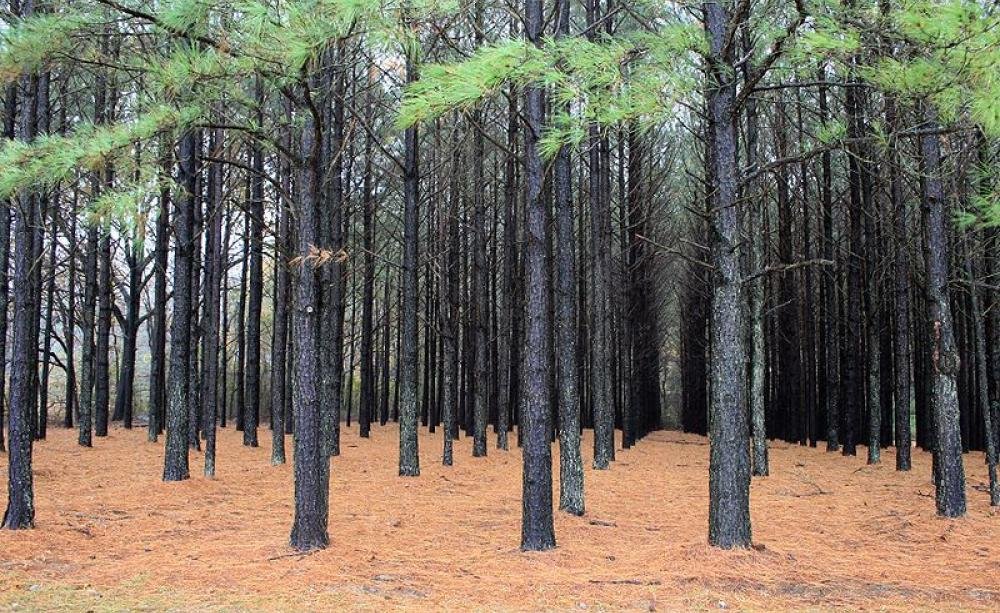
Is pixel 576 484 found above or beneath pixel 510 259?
beneath

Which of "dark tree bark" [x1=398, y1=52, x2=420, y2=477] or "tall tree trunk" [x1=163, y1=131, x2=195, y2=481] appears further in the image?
"dark tree bark" [x1=398, y1=52, x2=420, y2=477]

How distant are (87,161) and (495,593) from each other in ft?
14.3

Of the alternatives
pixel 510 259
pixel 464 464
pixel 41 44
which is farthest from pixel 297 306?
pixel 510 259

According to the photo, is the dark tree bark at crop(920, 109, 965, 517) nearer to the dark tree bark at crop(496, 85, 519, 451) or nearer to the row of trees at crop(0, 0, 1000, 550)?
the row of trees at crop(0, 0, 1000, 550)

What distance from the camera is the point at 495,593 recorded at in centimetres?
514

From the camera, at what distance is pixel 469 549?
6582 millimetres

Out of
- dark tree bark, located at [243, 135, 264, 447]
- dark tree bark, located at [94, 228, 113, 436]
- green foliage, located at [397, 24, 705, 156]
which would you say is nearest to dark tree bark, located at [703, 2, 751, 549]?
green foliage, located at [397, 24, 705, 156]

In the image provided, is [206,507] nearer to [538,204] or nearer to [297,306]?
[297,306]

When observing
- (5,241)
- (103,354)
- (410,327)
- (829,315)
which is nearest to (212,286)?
(5,241)

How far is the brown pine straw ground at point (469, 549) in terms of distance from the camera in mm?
4969

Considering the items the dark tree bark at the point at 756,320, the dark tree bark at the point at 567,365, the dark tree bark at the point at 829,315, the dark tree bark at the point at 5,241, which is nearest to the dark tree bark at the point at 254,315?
the dark tree bark at the point at 5,241

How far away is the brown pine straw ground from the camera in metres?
4.97

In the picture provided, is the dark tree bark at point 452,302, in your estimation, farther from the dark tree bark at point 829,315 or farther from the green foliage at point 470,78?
the dark tree bark at point 829,315

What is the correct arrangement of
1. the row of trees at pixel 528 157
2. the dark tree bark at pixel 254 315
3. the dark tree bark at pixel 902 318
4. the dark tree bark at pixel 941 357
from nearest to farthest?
the row of trees at pixel 528 157 → the dark tree bark at pixel 941 357 → the dark tree bark at pixel 902 318 → the dark tree bark at pixel 254 315
